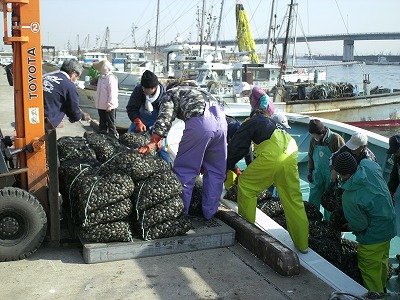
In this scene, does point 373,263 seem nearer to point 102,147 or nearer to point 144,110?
point 102,147

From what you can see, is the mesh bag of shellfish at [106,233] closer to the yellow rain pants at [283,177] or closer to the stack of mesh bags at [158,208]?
the stack of mesh bags at [158,208]

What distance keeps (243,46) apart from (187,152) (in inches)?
1049

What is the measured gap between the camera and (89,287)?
3.61 meters

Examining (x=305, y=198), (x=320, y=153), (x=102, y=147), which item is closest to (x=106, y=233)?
(x=102, y=147)

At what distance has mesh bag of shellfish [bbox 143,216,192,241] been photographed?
422 centimetres

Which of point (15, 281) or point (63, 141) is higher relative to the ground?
point (63, 141)

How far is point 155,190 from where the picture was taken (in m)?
4.26

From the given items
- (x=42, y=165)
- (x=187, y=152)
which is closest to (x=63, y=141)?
(x=42, y=165)

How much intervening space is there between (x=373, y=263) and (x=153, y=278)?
7.17 feet

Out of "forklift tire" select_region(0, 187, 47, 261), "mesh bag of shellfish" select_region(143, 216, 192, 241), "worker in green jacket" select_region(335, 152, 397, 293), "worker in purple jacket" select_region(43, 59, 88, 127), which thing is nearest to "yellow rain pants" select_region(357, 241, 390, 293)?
"worker in green jacket" select_region(335, 152, 397, 293)

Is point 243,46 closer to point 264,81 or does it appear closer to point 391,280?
point 264,81

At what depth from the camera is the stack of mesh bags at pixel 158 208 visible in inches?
166

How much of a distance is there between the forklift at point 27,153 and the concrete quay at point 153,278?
8.0 inches

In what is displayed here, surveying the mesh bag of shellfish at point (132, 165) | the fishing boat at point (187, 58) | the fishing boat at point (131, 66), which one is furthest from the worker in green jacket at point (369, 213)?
the fishing boat at point (131, 66)
